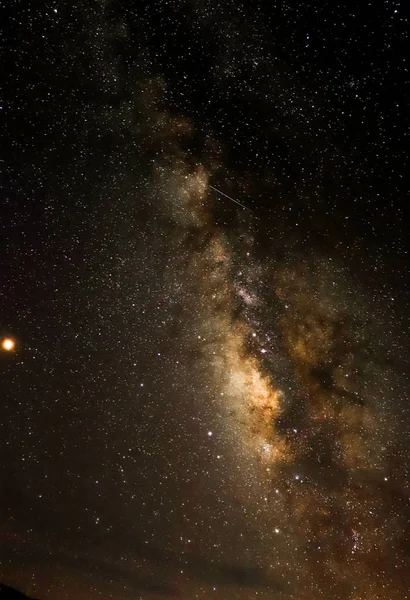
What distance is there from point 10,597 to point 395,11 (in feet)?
46.2

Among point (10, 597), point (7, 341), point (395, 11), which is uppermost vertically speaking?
point (395, 11)

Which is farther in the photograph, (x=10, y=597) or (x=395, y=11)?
(x=10, y=597)

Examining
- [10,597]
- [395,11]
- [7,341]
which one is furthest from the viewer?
[10,597]

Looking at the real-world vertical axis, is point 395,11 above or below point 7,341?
above

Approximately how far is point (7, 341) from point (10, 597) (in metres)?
7.56

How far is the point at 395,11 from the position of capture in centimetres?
453

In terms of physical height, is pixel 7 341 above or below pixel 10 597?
above

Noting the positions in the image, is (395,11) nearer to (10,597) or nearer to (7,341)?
(7,341)

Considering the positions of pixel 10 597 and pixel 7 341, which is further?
pixel 10 597

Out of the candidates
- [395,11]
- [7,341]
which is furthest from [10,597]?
[395,11]

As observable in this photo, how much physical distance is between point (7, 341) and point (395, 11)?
7.41 m

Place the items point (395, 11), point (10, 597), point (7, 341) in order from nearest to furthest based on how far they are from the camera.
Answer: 1. point (395, 11)
2. point (7, 341)
3. point (10, 597)

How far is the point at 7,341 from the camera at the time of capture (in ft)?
23.0
